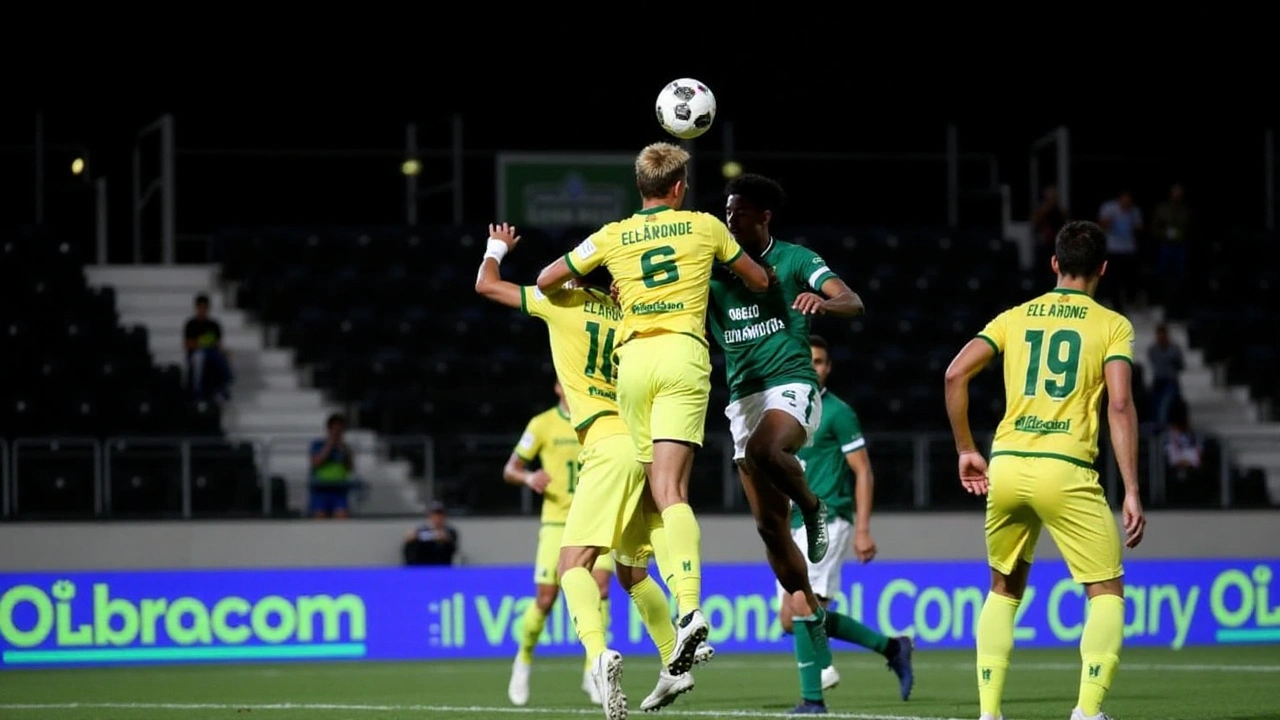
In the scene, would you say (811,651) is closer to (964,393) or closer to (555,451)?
(964,393)

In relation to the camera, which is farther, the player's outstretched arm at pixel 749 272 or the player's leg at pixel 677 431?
the player's outstretched arm at pixel 749 272

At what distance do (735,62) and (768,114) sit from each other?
32.2 inches

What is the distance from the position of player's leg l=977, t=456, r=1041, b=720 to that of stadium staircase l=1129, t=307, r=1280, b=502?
13063mm

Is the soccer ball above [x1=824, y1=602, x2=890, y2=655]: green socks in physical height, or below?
above

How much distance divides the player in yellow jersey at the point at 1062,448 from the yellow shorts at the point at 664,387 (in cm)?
114

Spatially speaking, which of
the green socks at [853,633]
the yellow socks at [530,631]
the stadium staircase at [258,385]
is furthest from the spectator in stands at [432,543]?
the green socks at [853,633]

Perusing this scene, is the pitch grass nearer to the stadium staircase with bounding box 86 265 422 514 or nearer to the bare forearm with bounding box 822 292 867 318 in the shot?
the bare forearm with bounding box 822 292 867 318

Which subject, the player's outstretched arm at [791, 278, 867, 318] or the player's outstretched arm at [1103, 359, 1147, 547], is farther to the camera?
the player's outstretched arm at [791, 278, 867, 318]

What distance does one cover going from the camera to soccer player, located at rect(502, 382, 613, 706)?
12.3 meters

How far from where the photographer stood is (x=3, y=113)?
2355 centimetres

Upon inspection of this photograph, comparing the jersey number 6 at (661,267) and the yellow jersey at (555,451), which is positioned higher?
the jersey number 6 at (661,267)

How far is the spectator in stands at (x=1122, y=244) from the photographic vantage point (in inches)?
950

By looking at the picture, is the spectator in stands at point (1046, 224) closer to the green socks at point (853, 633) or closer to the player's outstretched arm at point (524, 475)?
the player's outstretched arm at point (524, 475)

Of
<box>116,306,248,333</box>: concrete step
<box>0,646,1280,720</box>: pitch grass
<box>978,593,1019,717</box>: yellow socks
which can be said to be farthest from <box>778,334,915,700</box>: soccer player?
<box>116,306,248,333</box>: concrete step
